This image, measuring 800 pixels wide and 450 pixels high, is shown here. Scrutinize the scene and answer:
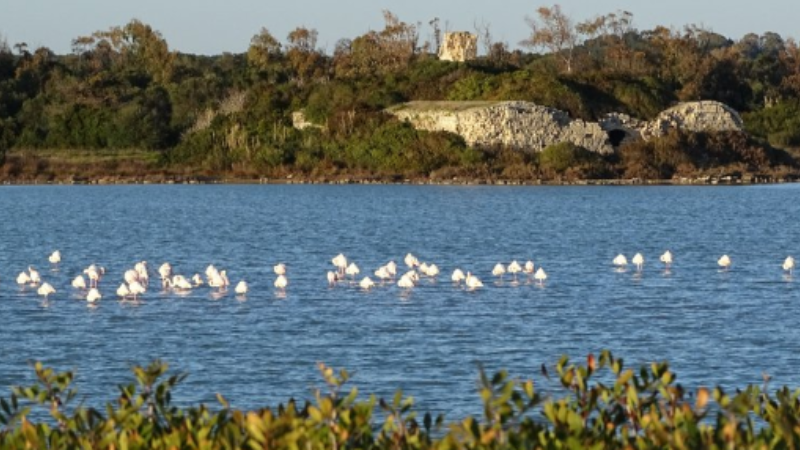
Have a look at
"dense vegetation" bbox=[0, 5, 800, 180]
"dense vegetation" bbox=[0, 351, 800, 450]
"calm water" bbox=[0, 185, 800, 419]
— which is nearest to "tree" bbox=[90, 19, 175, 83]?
"dense vegetation" bbox=[0, 5, 800, 180]

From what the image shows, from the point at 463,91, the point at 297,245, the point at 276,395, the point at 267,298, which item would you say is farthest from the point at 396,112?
the point at 276,395

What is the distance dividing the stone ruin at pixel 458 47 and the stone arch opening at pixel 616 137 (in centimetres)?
1095

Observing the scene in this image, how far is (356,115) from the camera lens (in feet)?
259

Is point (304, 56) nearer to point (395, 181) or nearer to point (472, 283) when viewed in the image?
point (395, 181)

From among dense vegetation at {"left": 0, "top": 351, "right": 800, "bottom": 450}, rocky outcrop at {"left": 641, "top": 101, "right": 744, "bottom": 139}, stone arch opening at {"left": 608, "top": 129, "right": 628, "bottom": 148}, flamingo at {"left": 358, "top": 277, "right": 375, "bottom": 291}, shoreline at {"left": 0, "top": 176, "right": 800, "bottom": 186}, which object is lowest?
flamingo at {"left": 358, "top": 277, "right": 375, "bottom": 291}

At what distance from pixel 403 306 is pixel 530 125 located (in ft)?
163

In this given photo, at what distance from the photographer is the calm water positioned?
64.3 ft

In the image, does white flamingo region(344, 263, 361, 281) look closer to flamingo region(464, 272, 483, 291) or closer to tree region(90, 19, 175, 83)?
flamingo region(464, 272, 483, 291)

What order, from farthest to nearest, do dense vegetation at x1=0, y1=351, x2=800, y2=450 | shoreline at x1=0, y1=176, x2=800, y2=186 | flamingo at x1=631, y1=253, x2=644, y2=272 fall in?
shoreline at x1=0, y1=176, x2=800, y2=186 < flamingo at x1=631, y1=253, x2=644, y2=272 < dense vegetation at x1=0, y1=351, x2=800, y2=450

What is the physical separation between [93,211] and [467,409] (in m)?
44.2

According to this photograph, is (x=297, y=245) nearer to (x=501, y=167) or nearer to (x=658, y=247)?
(x=658, y=247)

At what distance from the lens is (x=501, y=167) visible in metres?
75.6

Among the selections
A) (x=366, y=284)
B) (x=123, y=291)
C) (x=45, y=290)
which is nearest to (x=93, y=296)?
(x=123, y=291)

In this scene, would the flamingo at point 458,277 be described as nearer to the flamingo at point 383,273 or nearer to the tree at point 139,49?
the flamingo at point 383,273
